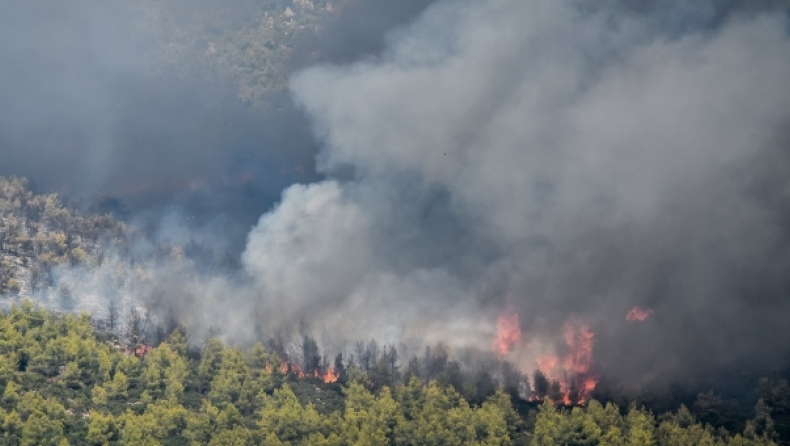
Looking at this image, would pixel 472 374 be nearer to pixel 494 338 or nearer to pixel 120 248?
pixel 494 338

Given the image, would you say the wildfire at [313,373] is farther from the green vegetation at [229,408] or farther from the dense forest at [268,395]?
the green vegetation at [229,408]

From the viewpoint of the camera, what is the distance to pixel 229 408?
96625 millimetres

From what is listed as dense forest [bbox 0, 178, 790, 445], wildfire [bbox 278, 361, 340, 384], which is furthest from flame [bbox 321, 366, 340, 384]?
dense forest [bbox 0, 178, 790, 445]

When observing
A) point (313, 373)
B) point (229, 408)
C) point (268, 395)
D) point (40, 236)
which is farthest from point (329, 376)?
point (40, 236)

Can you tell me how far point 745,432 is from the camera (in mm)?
99438

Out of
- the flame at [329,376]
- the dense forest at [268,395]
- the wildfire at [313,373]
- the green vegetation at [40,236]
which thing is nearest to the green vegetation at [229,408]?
the dense forest at [268,395]

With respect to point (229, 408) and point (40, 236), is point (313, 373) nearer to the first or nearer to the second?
point (229, 408)

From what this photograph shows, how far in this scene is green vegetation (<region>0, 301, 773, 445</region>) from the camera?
92812 mm

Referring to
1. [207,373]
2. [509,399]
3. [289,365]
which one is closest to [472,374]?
[509,399]

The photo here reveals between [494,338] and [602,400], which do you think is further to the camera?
[494,338]

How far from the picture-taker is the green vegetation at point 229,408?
305 ft

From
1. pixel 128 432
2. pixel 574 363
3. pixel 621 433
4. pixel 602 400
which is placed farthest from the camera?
pixel 574 363

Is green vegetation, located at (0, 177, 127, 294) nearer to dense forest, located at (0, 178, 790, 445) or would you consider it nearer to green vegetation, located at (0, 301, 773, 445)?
dense forest, located at (0, 178, 790, 445)

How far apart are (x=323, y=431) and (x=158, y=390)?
538 inches
